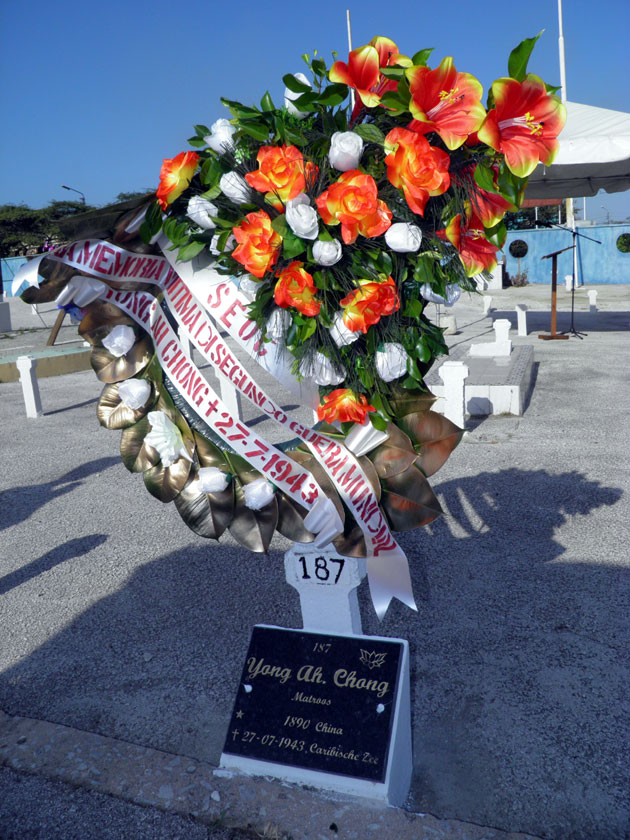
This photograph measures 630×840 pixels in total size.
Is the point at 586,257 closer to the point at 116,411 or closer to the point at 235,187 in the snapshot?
the point at 116,411

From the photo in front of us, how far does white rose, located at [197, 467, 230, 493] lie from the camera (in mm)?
2508

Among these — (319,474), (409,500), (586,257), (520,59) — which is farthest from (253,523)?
(586,257)

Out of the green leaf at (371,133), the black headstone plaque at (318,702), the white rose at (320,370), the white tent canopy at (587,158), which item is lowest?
the black headstone plaque at (318,702)

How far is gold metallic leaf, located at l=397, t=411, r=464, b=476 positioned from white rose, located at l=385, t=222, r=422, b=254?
616 millimetres

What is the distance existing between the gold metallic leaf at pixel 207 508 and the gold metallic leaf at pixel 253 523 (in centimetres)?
2

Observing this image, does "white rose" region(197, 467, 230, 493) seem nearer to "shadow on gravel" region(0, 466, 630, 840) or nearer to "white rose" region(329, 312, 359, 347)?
"white rose" region(329, 312, 359, 347)

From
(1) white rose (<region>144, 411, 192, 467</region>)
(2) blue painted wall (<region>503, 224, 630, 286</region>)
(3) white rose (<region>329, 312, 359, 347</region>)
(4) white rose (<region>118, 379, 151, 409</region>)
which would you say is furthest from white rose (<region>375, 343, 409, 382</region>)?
(2) blue painted wall (<region>503, 224, 630, 286</region>)

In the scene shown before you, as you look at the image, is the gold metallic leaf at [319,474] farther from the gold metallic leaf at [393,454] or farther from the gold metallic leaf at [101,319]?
the gold metallic leaf at [101,319]

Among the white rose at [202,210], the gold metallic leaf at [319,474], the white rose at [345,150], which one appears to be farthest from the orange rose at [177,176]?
the gold metallic leaf at [319,474]

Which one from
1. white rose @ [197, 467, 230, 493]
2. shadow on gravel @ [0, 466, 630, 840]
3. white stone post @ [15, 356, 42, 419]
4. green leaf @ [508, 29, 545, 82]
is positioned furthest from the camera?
white stone post @ [15, 356, 42, 419]

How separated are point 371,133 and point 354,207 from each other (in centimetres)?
26

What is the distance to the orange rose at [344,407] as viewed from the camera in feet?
7.72

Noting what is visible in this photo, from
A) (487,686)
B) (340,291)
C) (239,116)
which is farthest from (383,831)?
(239,116)

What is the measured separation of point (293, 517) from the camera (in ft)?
8.41
